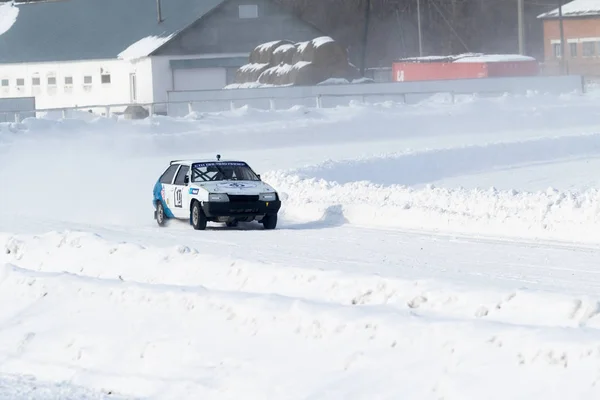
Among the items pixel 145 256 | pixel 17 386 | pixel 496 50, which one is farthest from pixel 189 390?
pixel 496 50

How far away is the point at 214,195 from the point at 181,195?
1117 mm

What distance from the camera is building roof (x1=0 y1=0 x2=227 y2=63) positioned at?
7075cm

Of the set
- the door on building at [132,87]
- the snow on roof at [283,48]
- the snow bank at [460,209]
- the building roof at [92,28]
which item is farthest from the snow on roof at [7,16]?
the snow bank at [460,209]

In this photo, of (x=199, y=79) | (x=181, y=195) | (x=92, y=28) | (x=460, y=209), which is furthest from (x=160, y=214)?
(x=92, y=28)

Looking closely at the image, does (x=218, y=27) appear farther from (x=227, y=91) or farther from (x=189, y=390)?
(x=189, y=390)

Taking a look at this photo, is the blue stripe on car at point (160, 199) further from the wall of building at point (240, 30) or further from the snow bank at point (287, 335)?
the wall of building at point (240, 30)

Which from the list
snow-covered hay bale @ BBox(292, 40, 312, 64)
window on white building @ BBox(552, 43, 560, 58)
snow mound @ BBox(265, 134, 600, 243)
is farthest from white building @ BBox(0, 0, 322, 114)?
Answer: snow mound @ BBox(265, 134, 600, 243)

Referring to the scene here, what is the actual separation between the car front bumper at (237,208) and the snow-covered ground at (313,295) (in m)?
0.35

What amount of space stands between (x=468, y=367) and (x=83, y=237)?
A: 7.85 m

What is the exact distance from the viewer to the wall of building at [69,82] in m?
71.0

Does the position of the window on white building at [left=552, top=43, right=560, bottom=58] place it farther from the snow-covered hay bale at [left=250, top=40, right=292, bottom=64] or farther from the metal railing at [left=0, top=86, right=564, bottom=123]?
the metal railing at [left=0, top=86, right=564, bottom=123]

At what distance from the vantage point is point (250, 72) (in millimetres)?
63219

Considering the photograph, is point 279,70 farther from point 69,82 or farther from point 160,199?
point 160,199

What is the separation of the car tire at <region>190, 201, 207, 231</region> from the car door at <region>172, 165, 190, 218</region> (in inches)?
13.0
